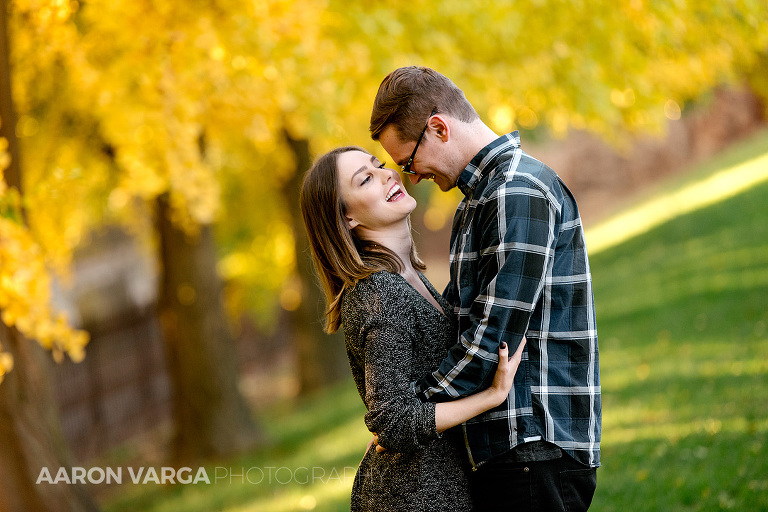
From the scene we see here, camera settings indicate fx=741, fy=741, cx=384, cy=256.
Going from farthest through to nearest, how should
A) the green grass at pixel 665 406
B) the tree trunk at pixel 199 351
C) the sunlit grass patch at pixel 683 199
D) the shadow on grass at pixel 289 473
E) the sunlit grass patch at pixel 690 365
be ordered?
the sunlit grass patch at pixel 683 199 → the tree trunk at pixel 199 351 → the shadow on grass at pixel 289 473 → the green grass at pixel 665 406 → the sunlit grass patch at pixel 690 365

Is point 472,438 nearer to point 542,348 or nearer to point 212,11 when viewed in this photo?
point 542,348

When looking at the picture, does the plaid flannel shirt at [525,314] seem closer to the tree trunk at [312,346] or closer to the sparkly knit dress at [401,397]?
the sparkly knit dress at [401,397]

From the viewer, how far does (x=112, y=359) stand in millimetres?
13047

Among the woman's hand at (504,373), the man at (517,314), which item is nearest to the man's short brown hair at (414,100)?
the man at (517,314)

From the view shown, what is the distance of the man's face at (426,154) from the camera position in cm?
242

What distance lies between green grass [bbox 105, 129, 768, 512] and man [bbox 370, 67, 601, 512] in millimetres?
2238

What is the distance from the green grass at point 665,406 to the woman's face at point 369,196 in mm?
2706

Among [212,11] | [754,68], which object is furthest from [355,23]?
[754,68]

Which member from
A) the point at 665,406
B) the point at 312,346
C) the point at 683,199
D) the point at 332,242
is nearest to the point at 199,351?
the point at 312,346

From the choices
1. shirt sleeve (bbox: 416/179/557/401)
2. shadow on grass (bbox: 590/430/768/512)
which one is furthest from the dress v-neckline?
shadow on grass (bbox: 590/430/768/512)

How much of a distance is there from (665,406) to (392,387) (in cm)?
459

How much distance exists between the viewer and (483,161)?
2.38m

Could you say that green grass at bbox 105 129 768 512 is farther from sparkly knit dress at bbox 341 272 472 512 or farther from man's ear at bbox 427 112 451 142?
man's ear at bbox 427 112 451 142

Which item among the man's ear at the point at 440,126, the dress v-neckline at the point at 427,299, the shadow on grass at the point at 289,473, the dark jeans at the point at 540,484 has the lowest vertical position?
the shadow on grass at the point at 289,473
